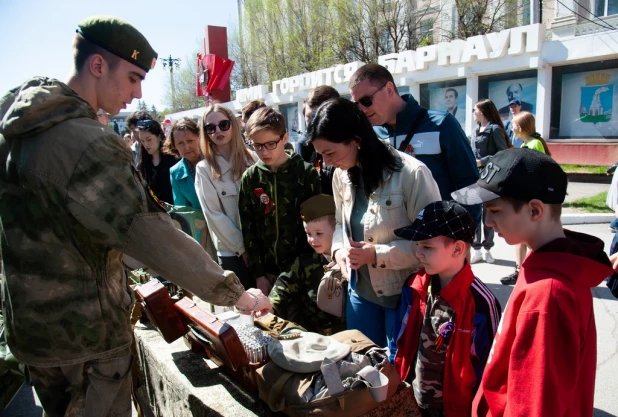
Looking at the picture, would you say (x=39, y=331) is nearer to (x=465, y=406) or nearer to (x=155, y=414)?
(x=155, y=414)

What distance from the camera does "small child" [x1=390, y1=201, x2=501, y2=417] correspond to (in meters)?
1.85

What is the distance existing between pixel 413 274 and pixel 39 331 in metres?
1.52

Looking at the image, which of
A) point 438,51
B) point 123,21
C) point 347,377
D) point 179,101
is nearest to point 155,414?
point 347,377

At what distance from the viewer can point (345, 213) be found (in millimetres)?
2508

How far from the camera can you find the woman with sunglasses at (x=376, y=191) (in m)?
2.19

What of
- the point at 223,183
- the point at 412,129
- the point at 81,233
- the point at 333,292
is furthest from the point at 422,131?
the point at 81,233

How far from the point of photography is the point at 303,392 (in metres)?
1.67

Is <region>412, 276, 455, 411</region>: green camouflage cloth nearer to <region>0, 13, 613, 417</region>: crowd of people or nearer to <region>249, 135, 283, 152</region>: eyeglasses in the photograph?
<region>0, 13, 613, 417</region>: crowd of people

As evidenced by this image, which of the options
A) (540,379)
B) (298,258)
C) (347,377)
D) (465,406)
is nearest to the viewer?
(540,379)

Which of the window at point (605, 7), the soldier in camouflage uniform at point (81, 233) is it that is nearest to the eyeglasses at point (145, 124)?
the soldier in camouflage uniform at point (81, 233)

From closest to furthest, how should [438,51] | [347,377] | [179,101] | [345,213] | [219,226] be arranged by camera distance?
[347,377], [345,213], [219,226], [438,51], [179,101]

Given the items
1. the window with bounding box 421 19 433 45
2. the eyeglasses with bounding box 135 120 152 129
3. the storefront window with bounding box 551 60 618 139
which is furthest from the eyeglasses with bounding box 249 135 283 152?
the window with bounding box 421 19 433 45

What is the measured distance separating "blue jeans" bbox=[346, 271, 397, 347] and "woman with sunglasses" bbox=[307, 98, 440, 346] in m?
0.01

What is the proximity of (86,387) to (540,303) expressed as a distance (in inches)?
59.6
